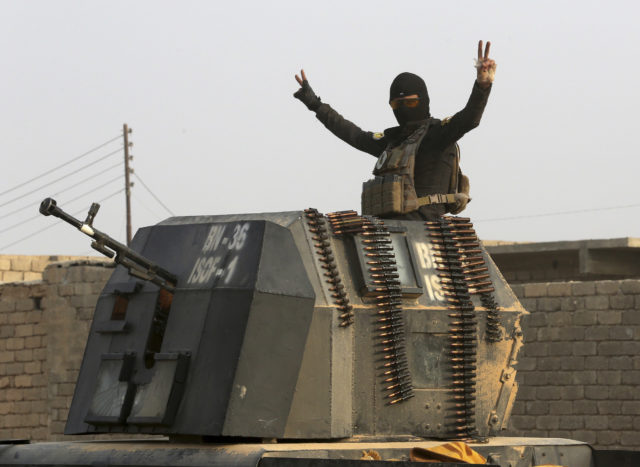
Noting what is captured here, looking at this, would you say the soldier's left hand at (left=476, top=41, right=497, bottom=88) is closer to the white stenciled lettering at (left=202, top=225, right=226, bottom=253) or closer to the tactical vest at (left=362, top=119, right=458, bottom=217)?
the tactical vest at (left=362, top=119, right=458, bottom=217)

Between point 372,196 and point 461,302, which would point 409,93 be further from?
point 461,302

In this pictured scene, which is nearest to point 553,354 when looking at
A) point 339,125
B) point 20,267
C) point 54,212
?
point 339,125

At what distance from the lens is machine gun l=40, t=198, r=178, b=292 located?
6.77m

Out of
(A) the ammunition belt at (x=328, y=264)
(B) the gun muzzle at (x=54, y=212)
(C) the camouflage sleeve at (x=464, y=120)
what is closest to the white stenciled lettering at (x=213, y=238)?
(A) the ammunition belt at (x=328, y=264)

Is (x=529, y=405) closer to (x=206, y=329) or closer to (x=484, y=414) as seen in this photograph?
(x=484, y=414)

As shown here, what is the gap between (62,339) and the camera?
18359 millimetres

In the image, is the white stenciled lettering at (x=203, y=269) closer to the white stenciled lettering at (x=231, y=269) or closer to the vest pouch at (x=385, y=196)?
the white stenciled lettering at (x=231, y=269)

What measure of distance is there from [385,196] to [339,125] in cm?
96

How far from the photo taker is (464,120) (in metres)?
7.64

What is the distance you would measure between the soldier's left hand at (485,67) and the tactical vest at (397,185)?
22.2 inches

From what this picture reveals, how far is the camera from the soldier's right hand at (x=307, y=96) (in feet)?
28.6

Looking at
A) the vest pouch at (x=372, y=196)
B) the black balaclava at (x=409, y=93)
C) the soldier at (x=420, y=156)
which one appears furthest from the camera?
the black balaclava at (x=409, y=93)

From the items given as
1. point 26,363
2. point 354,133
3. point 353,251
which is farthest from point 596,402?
point 353,251

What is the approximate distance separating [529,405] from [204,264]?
1053cm
